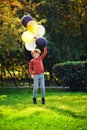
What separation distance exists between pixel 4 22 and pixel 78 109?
364 inches

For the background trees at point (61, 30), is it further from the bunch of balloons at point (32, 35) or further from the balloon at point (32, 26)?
the balloon at point (32, 26)

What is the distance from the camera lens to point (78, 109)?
1195cm

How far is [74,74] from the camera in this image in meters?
22.4

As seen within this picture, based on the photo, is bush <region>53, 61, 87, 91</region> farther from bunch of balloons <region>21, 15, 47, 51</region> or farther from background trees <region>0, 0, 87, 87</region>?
bunch of balloons <region>21, 15, 47, 51</region>

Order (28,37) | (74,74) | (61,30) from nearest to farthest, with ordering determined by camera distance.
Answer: (28,37) < (74,74) < (61,30)

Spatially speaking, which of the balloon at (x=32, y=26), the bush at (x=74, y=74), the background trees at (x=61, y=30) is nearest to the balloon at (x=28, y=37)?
the balloon at (x=32, y=26)

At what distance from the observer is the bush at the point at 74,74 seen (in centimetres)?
2228

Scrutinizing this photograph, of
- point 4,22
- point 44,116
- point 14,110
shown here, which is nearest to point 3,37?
point 4,22

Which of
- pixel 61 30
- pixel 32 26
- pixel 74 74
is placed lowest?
pixel 74 74

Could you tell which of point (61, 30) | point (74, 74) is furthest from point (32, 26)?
point (61, 30)

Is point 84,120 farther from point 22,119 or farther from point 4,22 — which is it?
point 4,22

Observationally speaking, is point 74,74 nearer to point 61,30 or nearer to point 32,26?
point 61,30

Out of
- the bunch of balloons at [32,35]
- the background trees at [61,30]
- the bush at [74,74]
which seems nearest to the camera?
the bunch of balloons at [32,35]

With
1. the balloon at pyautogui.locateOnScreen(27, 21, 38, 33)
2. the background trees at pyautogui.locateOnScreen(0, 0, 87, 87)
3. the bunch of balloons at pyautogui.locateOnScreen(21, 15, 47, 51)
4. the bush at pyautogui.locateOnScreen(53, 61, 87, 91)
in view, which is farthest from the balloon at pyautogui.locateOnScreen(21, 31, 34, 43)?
the background trees at pyautogui.locateOnScreen(0, 0, 87, 87)
